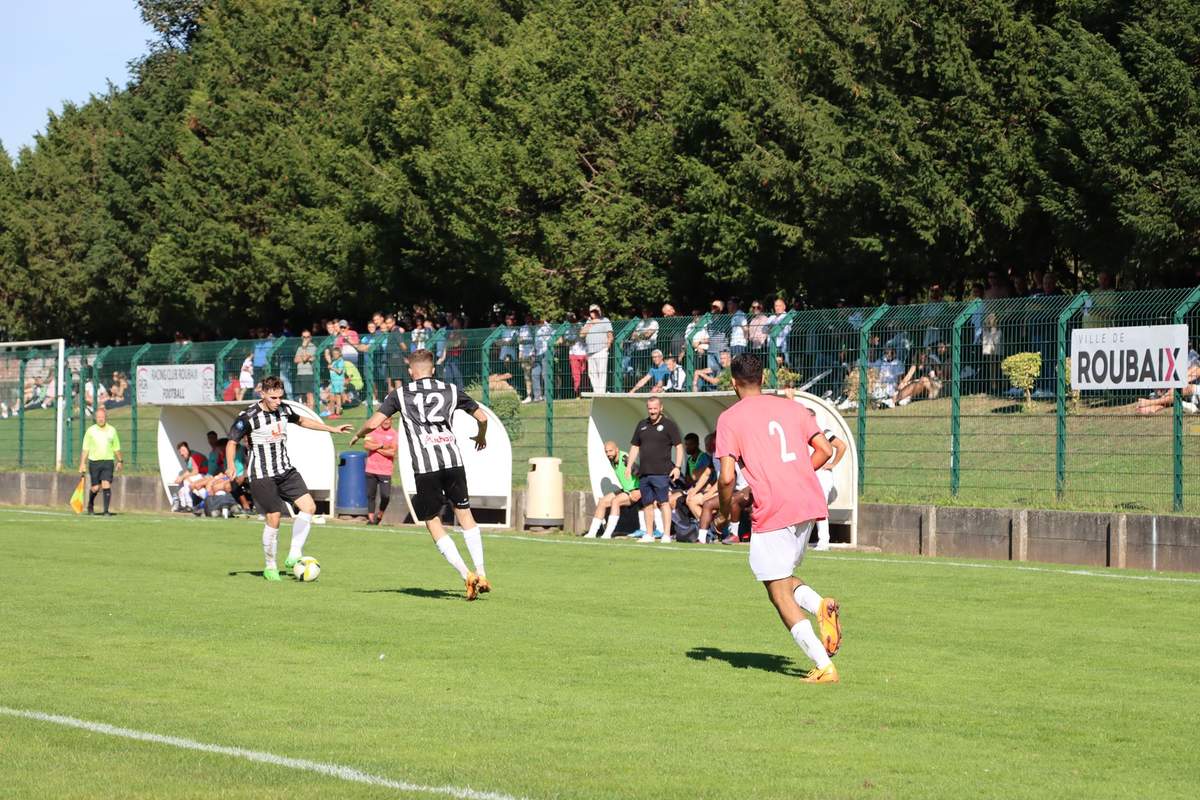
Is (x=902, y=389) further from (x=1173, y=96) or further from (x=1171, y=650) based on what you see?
(x=1171, y=650)

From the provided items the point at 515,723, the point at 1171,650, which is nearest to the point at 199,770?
the point at 515,723

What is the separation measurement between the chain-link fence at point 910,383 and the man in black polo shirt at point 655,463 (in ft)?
3.76

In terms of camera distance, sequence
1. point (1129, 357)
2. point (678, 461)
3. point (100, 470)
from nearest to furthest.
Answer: point (1129, 357) → point (678, 461) → point (100, 470)

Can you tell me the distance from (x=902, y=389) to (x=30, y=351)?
905 inches

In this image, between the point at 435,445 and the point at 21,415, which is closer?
the point at 435,445

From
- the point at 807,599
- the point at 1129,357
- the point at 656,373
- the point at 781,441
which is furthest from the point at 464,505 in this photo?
the point at 656,373

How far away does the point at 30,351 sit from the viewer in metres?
39.4

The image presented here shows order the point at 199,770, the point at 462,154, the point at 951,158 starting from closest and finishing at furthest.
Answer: the point at 199,770, the point at 951,158, the point at 462,154

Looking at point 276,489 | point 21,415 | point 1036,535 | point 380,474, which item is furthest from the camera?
point 21,415

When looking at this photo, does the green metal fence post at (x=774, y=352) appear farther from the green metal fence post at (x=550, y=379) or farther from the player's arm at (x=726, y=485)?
the player's arm at (x=726, y=485)

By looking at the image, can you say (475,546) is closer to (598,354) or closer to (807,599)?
(807,599)

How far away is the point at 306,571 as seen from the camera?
17.3m

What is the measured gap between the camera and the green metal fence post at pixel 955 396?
74.0 feet

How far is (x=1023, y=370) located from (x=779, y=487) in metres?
12.3
